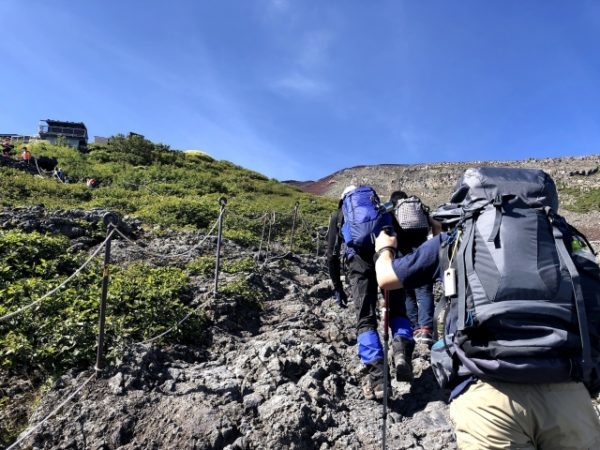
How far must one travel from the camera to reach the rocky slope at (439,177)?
39312mm

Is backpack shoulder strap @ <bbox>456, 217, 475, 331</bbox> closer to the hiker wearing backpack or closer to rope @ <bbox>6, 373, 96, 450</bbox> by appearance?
the hiker wearing backpack

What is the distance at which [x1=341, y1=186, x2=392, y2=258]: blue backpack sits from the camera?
360 centimetres

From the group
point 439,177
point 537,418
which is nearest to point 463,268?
point 537,418

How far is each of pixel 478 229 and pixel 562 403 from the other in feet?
2.33

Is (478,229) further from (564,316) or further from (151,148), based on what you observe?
(151,148)

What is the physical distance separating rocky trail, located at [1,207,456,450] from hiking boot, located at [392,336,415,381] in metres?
0.26

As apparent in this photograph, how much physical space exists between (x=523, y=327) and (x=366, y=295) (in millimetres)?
2217

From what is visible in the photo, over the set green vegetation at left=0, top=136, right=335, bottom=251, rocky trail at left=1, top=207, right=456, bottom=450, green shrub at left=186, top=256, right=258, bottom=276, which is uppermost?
green vegetation at left=0, top=136, right=335, bottom=251

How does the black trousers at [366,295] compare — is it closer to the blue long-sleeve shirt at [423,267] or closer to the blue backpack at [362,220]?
the blue backpack at [362,220]

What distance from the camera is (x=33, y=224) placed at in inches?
317

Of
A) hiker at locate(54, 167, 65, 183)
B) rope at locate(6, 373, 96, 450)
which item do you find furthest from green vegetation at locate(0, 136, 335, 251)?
rope at locate(6, 373, 96, 450)

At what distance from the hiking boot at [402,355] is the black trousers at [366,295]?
25cm

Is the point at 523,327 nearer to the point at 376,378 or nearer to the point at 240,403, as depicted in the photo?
the point at 376,378

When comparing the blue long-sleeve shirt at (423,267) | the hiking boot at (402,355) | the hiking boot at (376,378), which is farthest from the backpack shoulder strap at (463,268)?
the hiking boot at (402,355)
